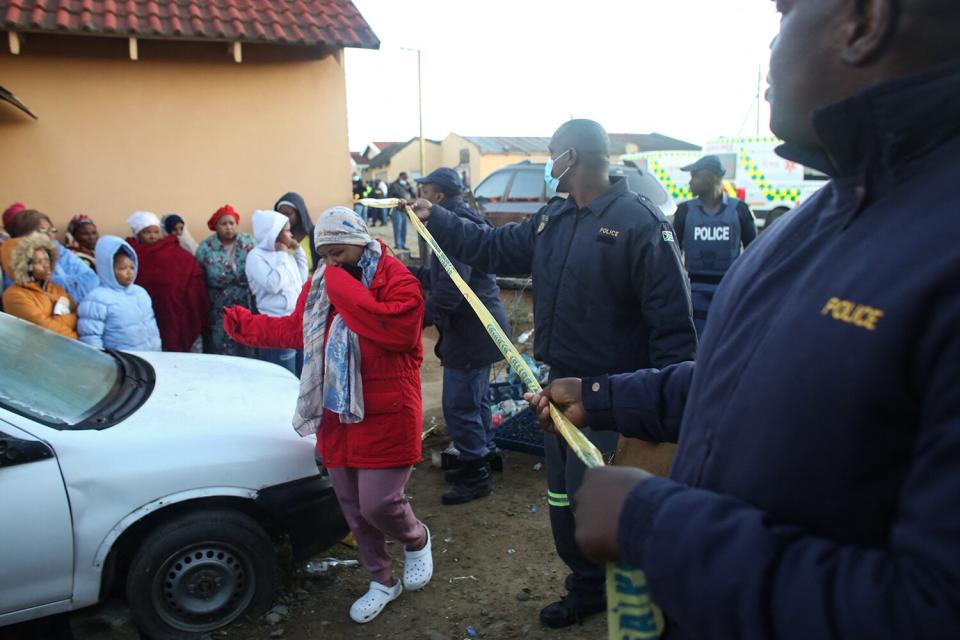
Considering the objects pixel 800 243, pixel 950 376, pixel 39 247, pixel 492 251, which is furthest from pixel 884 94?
pixel 39 247

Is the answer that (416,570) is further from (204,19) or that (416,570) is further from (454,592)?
(204,19)

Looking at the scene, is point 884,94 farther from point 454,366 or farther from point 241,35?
point 241,35

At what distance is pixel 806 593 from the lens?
793 mm

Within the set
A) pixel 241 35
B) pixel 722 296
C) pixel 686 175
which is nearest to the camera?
pixel 722 296

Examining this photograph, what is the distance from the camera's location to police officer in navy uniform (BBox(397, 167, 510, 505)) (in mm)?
4719

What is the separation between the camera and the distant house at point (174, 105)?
6.80m

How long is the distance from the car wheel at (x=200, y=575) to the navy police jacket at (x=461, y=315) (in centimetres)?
187

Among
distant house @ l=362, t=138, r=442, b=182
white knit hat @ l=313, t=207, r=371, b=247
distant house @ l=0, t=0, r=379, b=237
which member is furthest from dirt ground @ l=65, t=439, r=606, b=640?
distant house @ l=362, t=138, r=442, b=182

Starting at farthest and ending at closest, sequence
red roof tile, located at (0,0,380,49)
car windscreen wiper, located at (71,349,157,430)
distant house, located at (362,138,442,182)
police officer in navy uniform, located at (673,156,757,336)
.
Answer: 1. distant house, located at (362,138,442,182)
2. red roof tile, located at (0,0,380,49)
3. police officer in navy uniform, located at (673,156,757,336)
4. car windscreen wiper, located at (71,349,157,430)

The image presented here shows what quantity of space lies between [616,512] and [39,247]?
201 inches

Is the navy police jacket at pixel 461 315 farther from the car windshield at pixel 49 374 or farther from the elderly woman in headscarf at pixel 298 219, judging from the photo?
the elderly woman in headscarf at pixel 298 219

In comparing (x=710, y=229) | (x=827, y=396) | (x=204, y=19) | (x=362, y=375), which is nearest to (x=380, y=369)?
(x=362, y=375)

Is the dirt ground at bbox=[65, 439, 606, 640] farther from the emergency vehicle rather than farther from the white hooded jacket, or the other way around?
the emergency vehicle

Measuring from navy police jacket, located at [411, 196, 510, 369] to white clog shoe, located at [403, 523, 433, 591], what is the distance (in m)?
1.44
